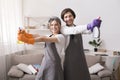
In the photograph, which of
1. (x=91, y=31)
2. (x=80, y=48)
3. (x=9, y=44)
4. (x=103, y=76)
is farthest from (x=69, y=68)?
(x=9, y=44)

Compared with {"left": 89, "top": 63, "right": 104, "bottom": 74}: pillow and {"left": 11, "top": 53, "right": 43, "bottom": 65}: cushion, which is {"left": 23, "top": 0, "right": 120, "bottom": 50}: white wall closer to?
{"left": 89, "top": 63, "right": 104, "bottom": 74}: pillow

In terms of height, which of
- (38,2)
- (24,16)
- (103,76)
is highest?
(38,2)

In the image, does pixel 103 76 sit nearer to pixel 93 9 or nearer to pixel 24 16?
pixel 93 9

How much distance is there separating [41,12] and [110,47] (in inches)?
70.3

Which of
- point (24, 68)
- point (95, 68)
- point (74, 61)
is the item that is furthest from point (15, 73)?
point (74, 61)

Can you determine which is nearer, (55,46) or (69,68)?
(55,46)

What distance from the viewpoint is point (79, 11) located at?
412 cm

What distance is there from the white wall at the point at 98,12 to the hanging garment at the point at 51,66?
8.30ft

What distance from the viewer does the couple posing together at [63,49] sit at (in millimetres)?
1565

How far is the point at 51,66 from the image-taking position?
1.67m

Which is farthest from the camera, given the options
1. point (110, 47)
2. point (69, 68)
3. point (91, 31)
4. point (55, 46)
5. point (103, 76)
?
point (110, 47)

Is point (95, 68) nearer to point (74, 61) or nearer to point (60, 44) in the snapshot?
point (74, 61)

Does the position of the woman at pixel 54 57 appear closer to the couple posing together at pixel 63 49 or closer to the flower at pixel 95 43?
the couple posing together at pixel 63 49

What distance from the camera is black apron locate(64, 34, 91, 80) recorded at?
180cm
